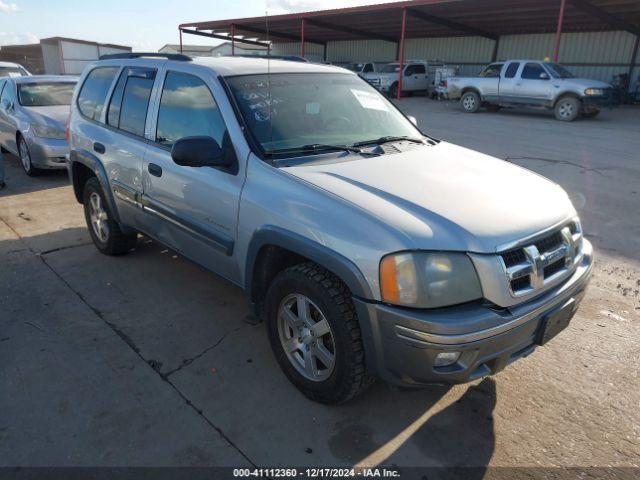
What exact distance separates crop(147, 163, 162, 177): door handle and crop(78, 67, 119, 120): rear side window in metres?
1.24

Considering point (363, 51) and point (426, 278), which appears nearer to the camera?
point (426, 278)

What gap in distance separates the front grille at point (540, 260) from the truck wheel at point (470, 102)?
53.5 ft

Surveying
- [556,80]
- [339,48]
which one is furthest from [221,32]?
[556,80]

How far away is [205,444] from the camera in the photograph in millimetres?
2482

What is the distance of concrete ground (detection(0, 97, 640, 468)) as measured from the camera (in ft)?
8.05

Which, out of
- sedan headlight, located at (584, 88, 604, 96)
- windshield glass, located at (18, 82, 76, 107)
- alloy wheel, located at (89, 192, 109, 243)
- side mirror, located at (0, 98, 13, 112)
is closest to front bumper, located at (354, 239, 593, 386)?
alloy wheel, located at (89, 192, 109, 243)

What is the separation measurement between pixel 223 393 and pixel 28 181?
6.90 m

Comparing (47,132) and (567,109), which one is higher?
(567,109)

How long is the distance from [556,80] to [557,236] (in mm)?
14774

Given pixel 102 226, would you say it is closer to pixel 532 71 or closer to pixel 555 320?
pixel 555 320

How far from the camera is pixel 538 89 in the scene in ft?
51.1

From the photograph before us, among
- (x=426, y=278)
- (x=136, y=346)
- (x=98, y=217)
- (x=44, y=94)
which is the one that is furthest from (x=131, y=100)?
(x=44, y=94)

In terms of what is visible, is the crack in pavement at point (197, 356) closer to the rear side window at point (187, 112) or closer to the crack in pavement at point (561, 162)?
the rear side window at point (187, 112)

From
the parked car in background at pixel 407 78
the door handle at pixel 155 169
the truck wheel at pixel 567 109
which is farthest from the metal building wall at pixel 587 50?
the door handle at pixel 155 169
